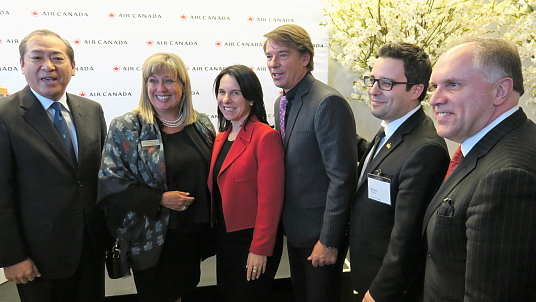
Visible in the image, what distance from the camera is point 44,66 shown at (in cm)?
191

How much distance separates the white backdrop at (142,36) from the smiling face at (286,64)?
1584 mm

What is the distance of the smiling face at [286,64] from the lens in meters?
1.97

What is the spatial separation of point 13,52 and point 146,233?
8.51 feet

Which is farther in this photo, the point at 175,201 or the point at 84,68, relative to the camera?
the point at 84,68

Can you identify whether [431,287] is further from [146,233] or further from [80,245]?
[80,245]

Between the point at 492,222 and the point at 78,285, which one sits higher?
the point at 492,222

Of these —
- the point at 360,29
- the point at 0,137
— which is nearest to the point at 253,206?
the point at 0,137

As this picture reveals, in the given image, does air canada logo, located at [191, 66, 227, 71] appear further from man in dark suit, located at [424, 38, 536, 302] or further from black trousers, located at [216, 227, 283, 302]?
man in dark suit, located at [424, 38, 536, 302]

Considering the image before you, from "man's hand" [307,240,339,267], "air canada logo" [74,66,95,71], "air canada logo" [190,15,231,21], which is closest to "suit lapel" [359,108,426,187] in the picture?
"man's hand" [307,240,339,267]

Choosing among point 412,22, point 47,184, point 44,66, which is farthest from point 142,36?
point 412,22

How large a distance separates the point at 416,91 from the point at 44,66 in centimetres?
213

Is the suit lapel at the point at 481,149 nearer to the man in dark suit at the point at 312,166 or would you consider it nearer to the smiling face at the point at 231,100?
the man in dark suit at the point at 312,166

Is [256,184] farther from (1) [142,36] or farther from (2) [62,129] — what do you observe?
(1) [142,36]

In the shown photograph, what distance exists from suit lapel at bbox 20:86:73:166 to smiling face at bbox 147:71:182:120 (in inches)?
23.1
